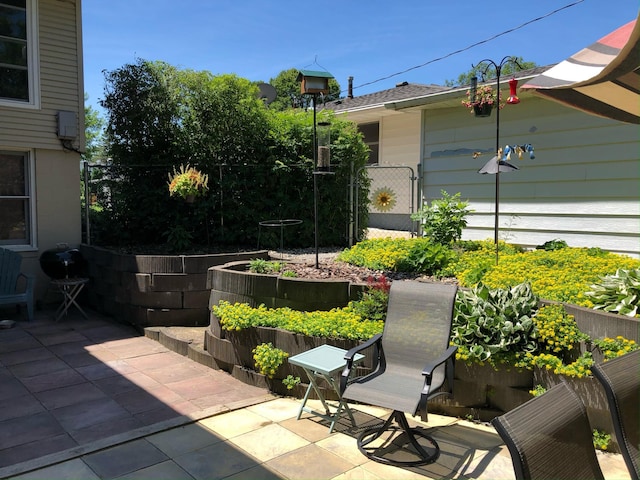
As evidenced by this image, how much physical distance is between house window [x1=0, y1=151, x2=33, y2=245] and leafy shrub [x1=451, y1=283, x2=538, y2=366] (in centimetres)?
671

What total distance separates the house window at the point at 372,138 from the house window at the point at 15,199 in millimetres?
7846

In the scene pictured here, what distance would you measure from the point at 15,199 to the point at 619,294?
25.9 ft

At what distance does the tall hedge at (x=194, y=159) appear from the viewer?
7.70 m

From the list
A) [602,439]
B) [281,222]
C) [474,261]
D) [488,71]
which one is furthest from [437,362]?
[488,71]

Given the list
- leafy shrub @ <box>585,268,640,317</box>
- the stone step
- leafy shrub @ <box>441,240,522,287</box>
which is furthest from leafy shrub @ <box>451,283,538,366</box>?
the stone step

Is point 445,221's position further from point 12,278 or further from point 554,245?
point 12,278

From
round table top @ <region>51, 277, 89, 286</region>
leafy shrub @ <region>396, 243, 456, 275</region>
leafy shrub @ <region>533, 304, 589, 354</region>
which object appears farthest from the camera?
round table top @ <region>51, 277, 89, 286</region>

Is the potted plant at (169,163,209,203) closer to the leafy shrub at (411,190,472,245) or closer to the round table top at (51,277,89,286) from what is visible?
the round table top at (51,277,89,286)

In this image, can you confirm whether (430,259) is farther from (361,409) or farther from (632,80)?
(632,80)

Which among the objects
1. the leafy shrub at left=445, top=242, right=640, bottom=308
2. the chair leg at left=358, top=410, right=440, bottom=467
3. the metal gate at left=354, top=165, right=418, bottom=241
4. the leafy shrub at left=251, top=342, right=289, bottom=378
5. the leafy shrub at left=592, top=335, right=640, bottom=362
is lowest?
the chair leg at left=358, top=410, right=440, bottom=467

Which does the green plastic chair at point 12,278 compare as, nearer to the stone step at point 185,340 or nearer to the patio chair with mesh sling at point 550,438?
the stone step at point 185,340

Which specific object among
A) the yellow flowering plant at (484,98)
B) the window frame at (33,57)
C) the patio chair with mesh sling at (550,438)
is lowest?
the patio chair with mesh sling at (550,438)

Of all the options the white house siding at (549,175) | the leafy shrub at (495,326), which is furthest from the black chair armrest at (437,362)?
the white house siding at (549,175)

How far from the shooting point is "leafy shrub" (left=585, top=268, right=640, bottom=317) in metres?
3.59
